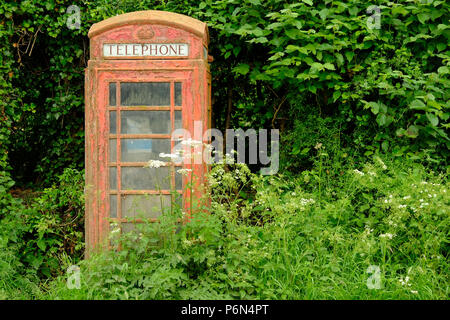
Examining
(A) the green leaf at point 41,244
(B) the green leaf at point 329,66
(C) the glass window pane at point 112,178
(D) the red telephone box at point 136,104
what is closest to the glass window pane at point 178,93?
(D) the red telephone box at point 136,104

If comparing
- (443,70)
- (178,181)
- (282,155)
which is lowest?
(178,181)

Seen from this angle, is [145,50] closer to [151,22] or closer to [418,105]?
[151,22]

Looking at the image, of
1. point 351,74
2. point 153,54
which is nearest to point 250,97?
point 351,74

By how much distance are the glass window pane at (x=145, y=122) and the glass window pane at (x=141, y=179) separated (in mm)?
361

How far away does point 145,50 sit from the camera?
4.47 m

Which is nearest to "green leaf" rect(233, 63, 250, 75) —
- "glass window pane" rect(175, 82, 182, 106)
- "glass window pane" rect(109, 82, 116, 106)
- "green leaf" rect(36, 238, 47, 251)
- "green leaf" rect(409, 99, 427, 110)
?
"glass window pane" rect(175, 82, 182, 106)

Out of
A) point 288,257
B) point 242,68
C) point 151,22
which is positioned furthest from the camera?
point 242,68

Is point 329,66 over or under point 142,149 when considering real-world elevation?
over

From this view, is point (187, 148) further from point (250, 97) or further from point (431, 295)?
point (431, 295)

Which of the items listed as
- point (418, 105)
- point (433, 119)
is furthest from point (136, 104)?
point (433, 119)

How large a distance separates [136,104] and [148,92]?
16cm

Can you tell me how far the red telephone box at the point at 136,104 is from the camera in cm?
444

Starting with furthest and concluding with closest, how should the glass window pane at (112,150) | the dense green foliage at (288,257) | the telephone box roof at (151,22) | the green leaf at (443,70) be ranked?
the green leaf at (443,70)
the glass window pane at (112,150)
the telephone box roof at (151,22)
the dense green foliage at (288,257)

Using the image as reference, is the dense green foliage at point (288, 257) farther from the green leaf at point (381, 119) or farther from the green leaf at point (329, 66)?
the green leaf at point (329, 66)
